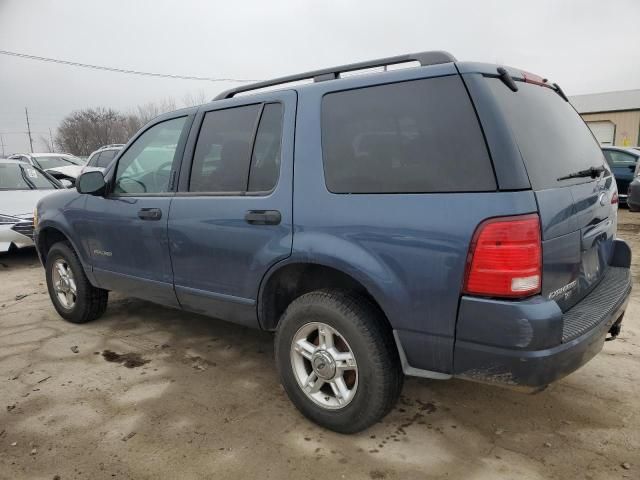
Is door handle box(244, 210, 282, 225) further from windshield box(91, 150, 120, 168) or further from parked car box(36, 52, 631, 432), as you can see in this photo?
windshield box(91, 150, 120, 168)

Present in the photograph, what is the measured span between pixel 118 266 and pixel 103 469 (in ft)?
5.73

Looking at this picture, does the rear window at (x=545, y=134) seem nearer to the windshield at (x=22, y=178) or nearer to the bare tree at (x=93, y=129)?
the windshield at (x=22, y=178)

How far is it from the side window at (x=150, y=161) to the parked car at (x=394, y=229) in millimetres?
Answer: 66

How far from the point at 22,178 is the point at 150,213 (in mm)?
6171

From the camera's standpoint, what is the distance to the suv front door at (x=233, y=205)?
2727mm

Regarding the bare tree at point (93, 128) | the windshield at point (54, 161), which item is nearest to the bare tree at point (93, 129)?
the bare tree at point (93, 128)

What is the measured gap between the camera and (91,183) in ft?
12.2

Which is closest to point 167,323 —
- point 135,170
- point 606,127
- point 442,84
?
point 135,170

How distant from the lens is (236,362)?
3.56 metres

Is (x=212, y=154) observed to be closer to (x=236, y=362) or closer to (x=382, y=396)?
(x=236, y=362)

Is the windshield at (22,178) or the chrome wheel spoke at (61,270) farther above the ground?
the windshield at (22,178)

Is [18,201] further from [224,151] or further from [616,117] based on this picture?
[616,117]

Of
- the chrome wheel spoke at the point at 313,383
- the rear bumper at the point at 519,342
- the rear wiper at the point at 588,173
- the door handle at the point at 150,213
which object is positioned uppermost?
the rear wiper at the point at 588,173

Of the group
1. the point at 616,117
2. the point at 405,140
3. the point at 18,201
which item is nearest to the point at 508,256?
the point at 405,140
